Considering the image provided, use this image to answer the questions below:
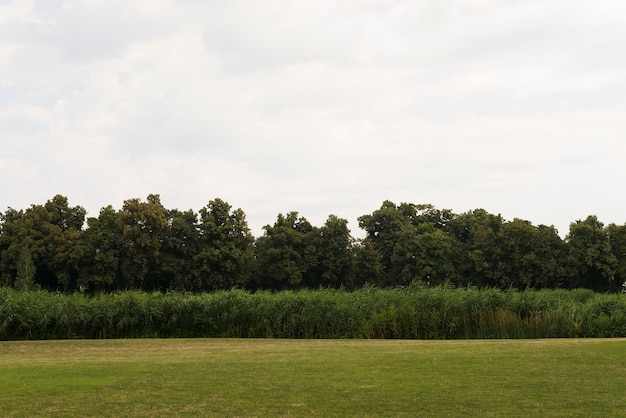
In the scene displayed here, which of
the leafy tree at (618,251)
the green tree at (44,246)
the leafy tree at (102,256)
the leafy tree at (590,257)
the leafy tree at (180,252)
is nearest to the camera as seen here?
the leafy tree at (102,256)

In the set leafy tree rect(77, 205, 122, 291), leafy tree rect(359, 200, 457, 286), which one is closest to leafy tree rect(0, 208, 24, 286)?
leafy tree rect(77, 205, 122, 291)

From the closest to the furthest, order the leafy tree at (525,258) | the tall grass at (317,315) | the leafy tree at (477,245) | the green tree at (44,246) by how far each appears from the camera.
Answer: the tall grass at (317,315)
the green tree at (44,246)
the leafy tree at (525,258)
the leafy tree at (477,245)

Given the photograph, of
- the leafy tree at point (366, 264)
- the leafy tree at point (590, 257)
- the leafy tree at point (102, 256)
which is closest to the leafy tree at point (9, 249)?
the leafy tree at point (102, 256)

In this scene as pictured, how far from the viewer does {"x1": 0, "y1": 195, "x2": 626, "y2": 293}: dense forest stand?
62.2m

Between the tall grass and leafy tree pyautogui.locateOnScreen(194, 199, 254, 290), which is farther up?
leafy tree pyautogui.locateOnScreen(194, 199, 254, 290)

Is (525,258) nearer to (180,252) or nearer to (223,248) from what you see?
(223,248)

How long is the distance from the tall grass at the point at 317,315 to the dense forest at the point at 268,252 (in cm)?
3577

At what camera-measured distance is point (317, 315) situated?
25031 mm

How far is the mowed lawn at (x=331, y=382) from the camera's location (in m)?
9.38

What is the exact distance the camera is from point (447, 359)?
14.2 meters

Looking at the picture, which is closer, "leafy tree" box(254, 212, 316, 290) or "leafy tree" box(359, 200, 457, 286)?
"leafy tree" box(254, 212, 316, 290)

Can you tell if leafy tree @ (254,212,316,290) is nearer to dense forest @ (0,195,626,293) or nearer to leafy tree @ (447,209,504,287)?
dense forest @ (0,195,626,293)

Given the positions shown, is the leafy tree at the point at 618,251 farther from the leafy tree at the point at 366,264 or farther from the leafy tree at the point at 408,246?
the leafy tree at the point at 366,264

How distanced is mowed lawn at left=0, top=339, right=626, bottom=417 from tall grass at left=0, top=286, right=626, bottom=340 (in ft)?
19.7
